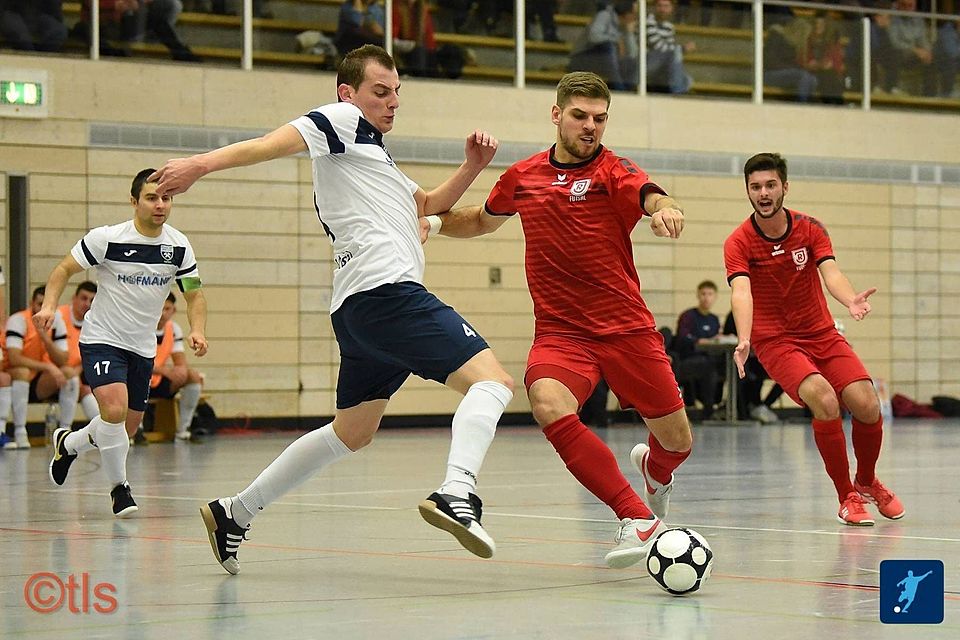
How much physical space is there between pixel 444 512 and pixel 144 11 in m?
15.4

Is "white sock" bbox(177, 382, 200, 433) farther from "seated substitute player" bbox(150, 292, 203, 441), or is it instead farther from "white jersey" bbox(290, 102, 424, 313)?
"white jersey" bbox(290, 102, 424, 313)

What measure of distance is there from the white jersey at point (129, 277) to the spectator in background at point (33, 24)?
981 centimetres

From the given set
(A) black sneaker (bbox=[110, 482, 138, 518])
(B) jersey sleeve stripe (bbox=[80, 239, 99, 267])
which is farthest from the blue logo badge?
(B) jersey sleeve stripe (bbox=[80, 239, 99, 267])

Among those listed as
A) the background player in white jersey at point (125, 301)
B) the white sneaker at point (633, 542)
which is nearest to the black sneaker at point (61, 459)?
the background player in white jersey at point (125, 301)

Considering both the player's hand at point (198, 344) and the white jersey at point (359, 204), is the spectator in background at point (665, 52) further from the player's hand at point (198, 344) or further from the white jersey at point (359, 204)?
the white jersey at point (359, 204)

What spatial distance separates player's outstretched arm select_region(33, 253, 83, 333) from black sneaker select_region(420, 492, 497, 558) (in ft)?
14.6

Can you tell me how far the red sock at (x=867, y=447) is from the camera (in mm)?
8578

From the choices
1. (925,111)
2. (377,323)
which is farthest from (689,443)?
(925,111)

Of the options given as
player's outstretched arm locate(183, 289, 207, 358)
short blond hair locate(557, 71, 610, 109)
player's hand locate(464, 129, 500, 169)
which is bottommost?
player's outstretched arm locate(183, 289, 207, 358)

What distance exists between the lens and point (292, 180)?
68.0 ft

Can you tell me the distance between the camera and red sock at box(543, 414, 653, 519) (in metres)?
6.22

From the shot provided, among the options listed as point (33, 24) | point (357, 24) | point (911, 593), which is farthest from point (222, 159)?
point (357, 24)

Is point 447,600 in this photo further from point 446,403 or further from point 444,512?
point 446,403

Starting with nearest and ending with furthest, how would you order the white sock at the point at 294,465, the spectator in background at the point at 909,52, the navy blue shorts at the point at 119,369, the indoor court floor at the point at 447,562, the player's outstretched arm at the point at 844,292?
1. the indoor court floor at the point at 447,562
2. the white sock at the point at 294,465
3. the player's outstretched arm at the point at 844,292
4. the navy blue shorts at the point at 119,369
5. the spectator in background at the point at 909,52
